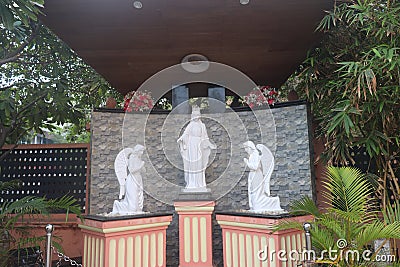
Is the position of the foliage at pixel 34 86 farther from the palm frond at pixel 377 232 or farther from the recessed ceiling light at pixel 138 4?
the palm frond at pixel 377 232

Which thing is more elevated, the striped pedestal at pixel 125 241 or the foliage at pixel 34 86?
the foliage at pixel 34 86

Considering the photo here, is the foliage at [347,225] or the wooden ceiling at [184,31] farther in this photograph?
the wooden ceiling at [184,31]

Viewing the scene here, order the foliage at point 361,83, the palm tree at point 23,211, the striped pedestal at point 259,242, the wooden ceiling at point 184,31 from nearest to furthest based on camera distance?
the palm tree at point 23,211, the foliage at point 361,83, the striped pedestal at point 259,242, the wooden ceiling at point 184,31

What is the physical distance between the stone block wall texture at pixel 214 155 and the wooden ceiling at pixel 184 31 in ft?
2.36

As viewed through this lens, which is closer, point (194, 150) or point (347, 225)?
point (347, 225)

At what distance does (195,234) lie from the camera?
11.3 feet

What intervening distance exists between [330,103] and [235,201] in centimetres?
178

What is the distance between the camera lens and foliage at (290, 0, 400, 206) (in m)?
2.61

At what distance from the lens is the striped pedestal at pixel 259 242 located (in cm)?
271

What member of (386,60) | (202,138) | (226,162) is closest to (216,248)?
(226,162)

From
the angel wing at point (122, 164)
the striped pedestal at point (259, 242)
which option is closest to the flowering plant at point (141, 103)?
the angel wing at point (122, 164)

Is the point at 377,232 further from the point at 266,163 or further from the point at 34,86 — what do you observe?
the point at 34,86

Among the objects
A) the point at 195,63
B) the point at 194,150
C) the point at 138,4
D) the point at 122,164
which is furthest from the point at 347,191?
the point at 195,63

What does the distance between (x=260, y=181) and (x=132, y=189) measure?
1.36 metres
